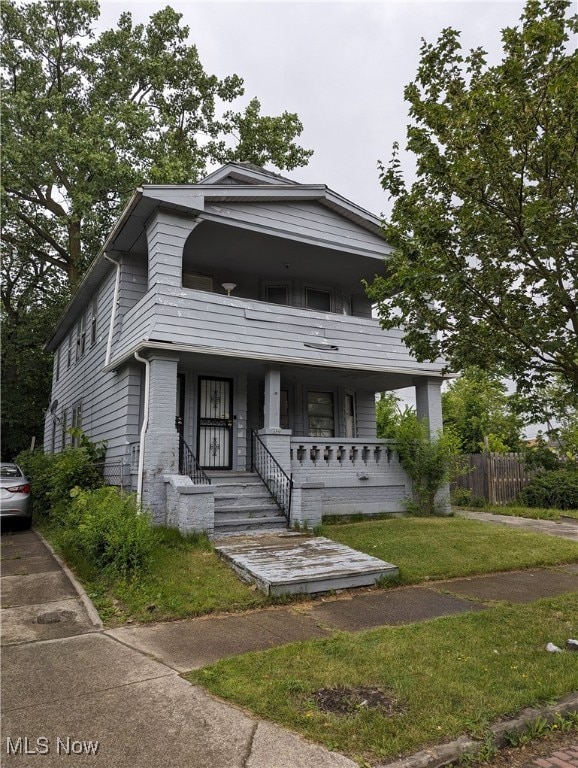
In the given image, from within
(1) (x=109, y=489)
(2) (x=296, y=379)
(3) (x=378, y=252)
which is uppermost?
(3) (x=378, y=252)

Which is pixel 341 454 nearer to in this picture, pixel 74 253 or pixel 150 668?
pixel 150 668

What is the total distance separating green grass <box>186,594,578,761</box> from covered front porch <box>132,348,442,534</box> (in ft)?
14.3

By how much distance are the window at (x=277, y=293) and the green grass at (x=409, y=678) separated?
9686mm

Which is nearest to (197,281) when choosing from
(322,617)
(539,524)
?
(322,617)

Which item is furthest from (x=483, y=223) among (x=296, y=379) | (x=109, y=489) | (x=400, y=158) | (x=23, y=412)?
(x=23, y=412)

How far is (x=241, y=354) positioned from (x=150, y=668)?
6924mm

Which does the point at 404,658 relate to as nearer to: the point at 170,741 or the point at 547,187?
the point at 170,741

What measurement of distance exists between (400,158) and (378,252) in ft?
20.4

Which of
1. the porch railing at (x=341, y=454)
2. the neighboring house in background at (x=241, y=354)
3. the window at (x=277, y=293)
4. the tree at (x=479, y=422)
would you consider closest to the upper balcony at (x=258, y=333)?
the neighboring house in background at (x=241, y=354)

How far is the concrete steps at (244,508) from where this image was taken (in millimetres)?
9164

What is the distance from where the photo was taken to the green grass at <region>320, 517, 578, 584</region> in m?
7.65

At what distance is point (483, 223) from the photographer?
17.0 ft

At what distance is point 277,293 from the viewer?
536 inches

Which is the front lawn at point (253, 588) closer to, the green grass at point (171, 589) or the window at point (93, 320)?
the green grass at point (171, 589)
